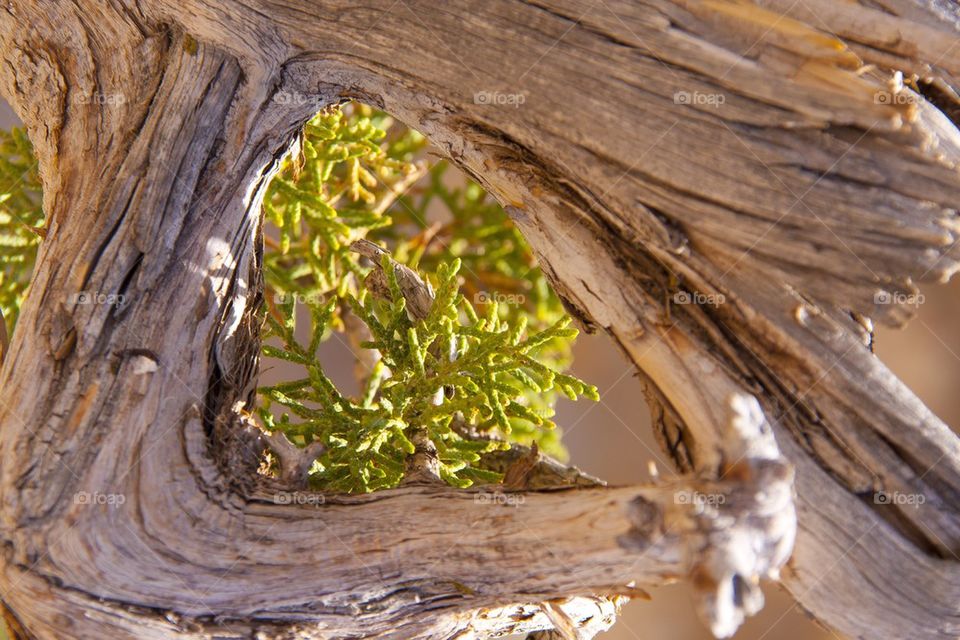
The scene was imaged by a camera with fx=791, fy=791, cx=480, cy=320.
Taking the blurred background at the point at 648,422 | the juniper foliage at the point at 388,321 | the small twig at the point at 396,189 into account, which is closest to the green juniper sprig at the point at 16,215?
the juniper foliage at the point at 388,321

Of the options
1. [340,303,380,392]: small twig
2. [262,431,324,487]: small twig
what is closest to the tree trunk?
[262,431,324,487]: small twig

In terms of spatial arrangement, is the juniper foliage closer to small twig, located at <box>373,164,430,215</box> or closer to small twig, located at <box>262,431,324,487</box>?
small twig, located at <box>373,164,430,215</box>

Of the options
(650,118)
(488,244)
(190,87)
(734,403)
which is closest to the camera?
(734,403)

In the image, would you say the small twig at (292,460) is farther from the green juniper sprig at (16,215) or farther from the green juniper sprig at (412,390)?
the green juniper sprig at (16,215)

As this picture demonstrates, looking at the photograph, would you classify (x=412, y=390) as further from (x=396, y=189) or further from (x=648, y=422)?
(x=648, y=422)

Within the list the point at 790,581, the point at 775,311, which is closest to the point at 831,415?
the point at 775,311

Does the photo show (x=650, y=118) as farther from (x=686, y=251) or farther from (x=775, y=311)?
(x=775, y=311)

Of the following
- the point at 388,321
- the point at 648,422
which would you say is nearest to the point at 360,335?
the point at 388,321
